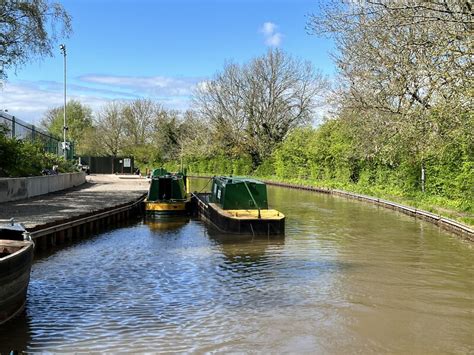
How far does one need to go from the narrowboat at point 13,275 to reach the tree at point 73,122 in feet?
233

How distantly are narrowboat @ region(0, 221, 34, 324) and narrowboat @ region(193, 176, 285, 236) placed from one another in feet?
28.9

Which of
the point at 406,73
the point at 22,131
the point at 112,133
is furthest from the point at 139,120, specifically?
the point at 406,73

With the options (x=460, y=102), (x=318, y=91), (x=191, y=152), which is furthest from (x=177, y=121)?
(x=460, y=102)

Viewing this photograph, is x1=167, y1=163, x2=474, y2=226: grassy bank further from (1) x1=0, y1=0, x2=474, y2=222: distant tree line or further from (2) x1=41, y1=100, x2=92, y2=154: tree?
(2) x1=41, y1=100, x2=92, y2=154: tree

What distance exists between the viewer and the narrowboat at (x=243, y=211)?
1775 centimetres

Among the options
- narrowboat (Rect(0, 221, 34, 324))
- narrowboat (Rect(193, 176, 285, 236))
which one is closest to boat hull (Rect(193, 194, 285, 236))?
narrowboat (Rect(193, 176, 285, 236))

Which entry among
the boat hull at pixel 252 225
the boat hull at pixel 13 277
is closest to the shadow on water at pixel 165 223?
the boat hull at pixel 252 225

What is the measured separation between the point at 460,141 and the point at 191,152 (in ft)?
158

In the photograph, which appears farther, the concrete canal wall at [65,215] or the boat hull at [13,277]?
the concrete canal wall at [65,215]

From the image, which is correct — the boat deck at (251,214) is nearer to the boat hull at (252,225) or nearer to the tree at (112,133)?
the boat hull at (252,225)

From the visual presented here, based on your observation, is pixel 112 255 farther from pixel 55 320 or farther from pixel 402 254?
pixel 402 254

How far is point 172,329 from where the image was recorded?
331 inches

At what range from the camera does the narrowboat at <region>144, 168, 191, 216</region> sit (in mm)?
24656

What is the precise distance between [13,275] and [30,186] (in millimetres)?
18801
